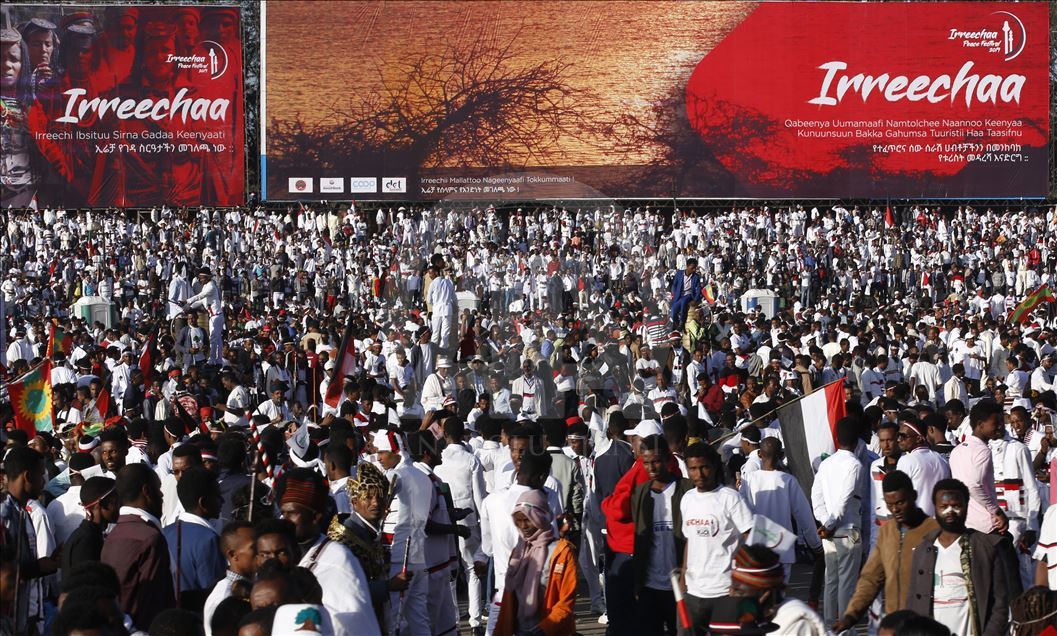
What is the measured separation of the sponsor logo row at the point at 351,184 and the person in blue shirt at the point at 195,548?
106 feet

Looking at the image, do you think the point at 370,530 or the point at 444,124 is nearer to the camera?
the point at 370,530

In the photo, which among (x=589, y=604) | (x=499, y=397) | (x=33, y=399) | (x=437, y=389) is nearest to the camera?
(x=589, y=604)

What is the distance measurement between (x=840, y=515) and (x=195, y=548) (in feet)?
12.2

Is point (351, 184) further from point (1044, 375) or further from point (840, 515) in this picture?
point (840, 515)

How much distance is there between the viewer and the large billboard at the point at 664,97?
124ft

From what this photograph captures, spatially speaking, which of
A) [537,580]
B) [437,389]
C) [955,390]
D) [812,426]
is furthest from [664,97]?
[537,580]

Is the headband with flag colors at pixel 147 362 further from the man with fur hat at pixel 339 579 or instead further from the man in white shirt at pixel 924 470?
the man with fur hat at pixel 339 579

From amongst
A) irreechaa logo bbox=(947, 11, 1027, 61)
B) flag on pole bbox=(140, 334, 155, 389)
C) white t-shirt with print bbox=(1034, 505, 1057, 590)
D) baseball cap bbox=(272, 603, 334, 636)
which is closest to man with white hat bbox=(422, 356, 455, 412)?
flag on pole bbox=(140, 334, 155, 389)

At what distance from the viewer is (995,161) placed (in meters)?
38.3

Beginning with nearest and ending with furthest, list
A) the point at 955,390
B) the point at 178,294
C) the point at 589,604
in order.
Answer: the point at 589,604 → the point at 955,390 → the point at 178,294

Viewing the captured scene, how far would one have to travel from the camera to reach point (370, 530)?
5594 mm

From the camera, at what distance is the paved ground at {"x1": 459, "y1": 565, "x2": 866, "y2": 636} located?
29.0ft

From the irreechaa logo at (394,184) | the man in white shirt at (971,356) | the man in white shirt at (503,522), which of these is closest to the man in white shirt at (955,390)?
the man in white shirt at (971,356)

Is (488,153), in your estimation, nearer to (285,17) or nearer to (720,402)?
(285,17)
